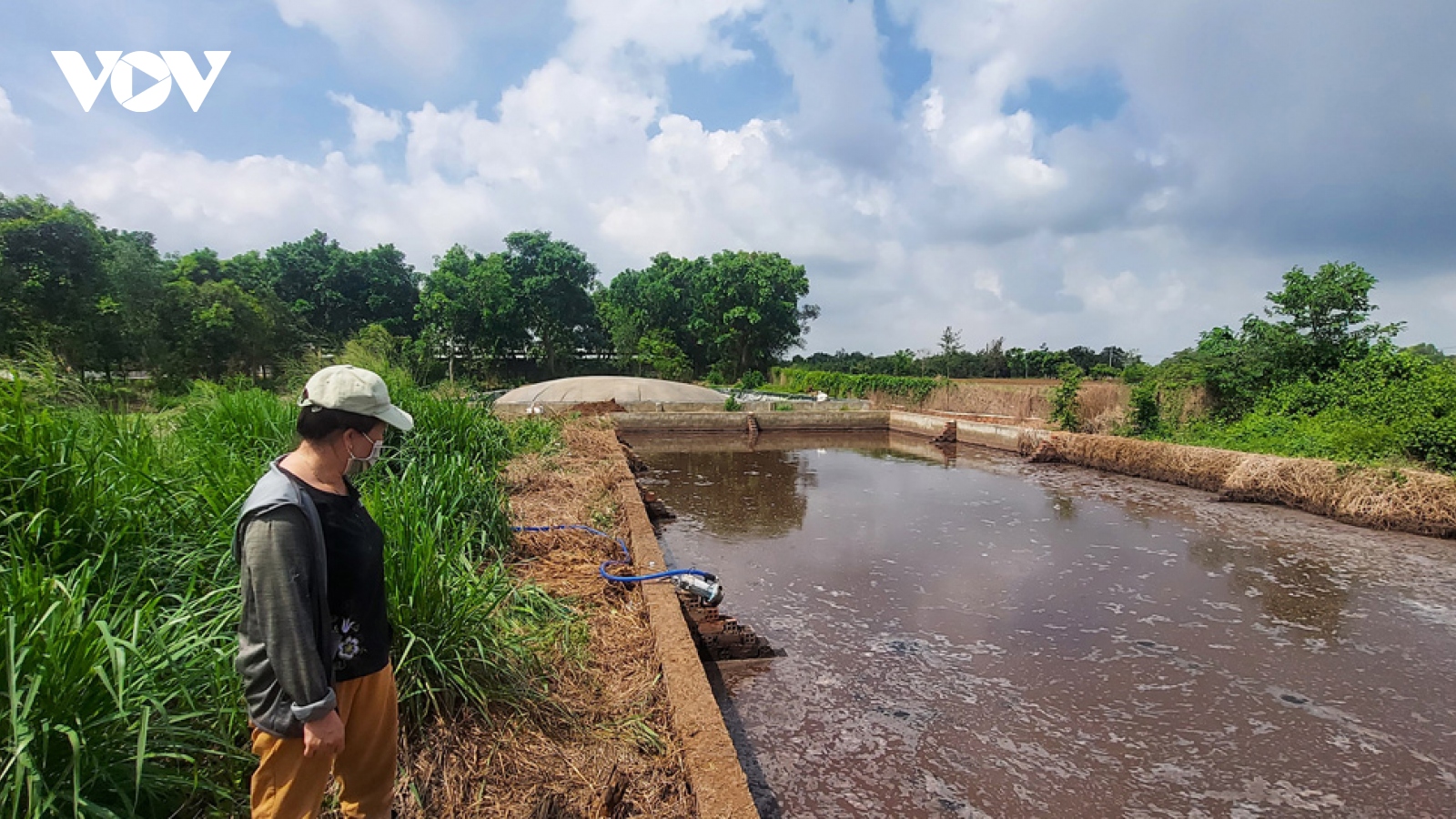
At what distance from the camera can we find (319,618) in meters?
1.38

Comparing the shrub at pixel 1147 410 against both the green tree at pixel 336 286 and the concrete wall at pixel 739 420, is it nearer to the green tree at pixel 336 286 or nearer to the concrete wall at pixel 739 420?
the concrete wall at pixel 739 420

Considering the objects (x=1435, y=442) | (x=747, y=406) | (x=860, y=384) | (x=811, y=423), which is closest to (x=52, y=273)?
(x=747, y=406)

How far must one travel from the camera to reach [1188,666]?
4.46 m

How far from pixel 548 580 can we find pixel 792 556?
11.4ft

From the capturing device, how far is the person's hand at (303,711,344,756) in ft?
4.44

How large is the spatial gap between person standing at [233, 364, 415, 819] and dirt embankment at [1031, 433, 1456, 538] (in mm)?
10510

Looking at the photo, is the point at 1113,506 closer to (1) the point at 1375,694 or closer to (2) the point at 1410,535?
(2) the point at 1410,535

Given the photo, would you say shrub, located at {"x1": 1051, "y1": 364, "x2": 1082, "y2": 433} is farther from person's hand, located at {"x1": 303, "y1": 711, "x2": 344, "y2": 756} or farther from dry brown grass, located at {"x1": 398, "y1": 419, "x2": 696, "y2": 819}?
person's hand, located at {"x1": 303, "y1": 711, "x2": 344, "y2": 756}

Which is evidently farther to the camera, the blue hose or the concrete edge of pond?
the blue hose

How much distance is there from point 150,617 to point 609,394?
17195mm

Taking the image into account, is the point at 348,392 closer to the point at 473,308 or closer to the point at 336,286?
the point at 473,308

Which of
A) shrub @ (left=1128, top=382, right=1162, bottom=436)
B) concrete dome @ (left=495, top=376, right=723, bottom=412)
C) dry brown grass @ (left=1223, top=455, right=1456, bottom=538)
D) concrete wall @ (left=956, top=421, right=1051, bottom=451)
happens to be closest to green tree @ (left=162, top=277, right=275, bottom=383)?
concrete dome @ (left=495, top=376, right=723, bottom=412)

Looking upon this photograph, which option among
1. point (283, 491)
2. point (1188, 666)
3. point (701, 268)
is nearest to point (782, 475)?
point (1188, 666)

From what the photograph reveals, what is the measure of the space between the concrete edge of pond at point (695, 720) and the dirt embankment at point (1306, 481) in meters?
8.98
